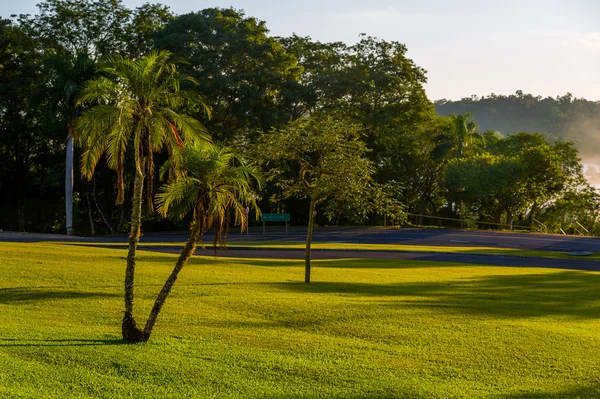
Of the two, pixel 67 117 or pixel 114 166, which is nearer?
pixel 114 166

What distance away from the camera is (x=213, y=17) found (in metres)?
58.8

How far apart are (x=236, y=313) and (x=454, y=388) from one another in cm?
662

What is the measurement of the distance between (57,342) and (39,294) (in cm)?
577

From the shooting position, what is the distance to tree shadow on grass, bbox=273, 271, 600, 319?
17.7 meters

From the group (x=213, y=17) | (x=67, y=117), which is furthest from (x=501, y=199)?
(x=67, y=117)

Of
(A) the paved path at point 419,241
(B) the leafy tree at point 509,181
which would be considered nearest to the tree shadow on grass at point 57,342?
(A) the paved path at point 419,241

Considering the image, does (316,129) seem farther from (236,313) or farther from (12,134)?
(12,134)

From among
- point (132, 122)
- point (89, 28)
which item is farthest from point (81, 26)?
point (132, 122)

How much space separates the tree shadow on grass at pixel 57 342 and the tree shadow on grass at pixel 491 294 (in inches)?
309

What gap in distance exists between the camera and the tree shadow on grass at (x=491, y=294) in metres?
17.7

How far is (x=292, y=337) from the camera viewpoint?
12.9m

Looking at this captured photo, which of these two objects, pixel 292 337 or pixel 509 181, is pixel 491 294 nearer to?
pixel 292 337

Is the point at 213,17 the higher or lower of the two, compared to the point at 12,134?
higher

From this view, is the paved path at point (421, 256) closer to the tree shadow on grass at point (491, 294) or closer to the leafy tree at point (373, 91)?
the tree shadow on grass at point (491, 294)
